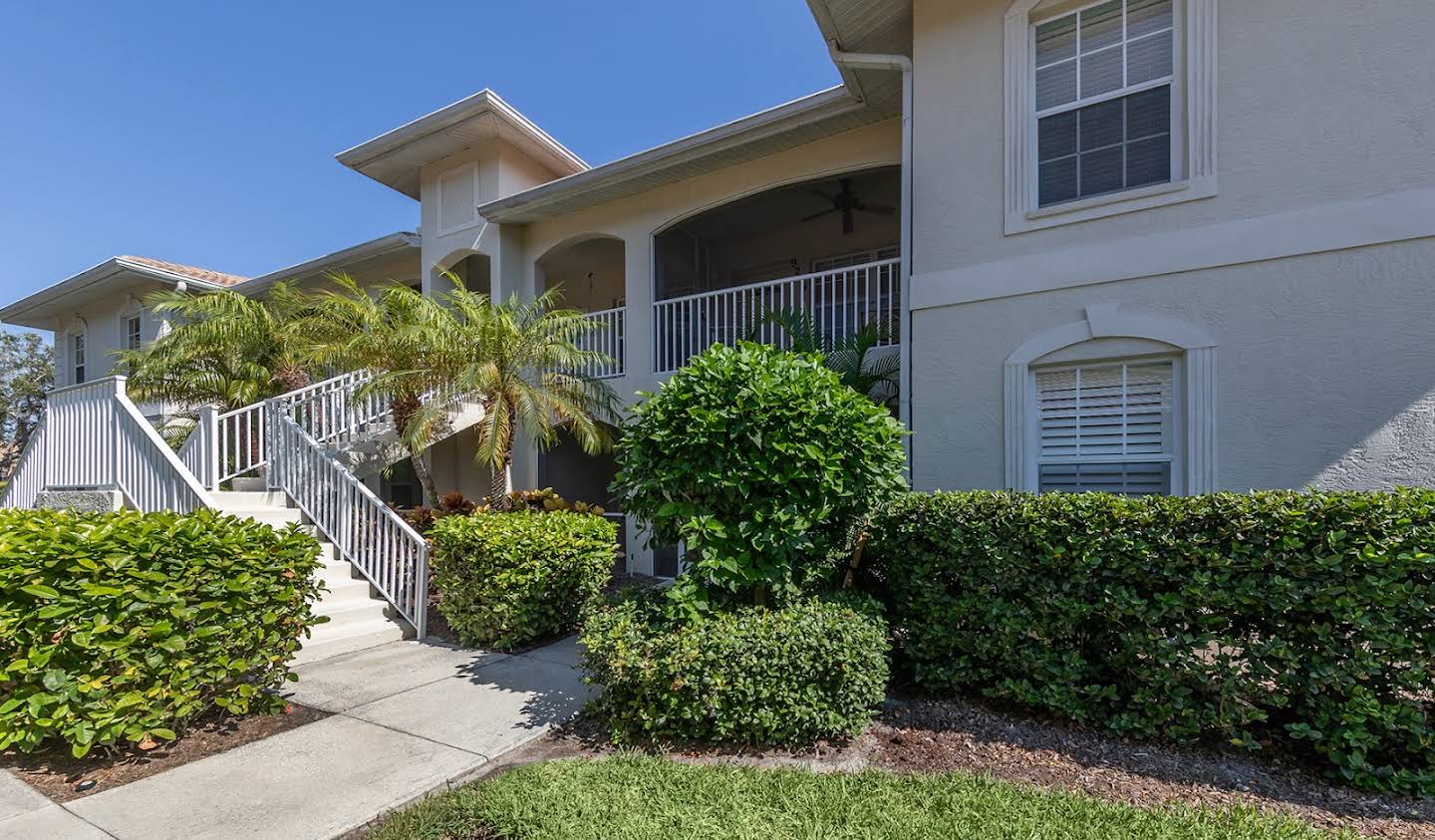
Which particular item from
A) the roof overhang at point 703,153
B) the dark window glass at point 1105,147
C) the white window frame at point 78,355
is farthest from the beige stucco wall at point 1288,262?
the white window frame at point 78,355

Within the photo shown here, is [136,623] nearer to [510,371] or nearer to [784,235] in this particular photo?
[510,371]

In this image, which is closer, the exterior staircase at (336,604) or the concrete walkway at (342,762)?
the concrete walkway at (342,762)

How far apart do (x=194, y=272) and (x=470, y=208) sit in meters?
9.23

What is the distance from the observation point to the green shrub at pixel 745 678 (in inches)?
154

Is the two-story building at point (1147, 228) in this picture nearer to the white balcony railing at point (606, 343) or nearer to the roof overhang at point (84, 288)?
the white balcony railing at point (606, 343)

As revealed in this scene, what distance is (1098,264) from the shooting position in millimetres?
5770

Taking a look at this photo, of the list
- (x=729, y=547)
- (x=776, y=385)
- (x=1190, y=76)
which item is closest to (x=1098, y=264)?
(x=1190, y=76)

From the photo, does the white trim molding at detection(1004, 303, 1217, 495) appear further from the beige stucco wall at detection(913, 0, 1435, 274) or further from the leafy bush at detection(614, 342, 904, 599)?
the leafy bush at detection(614, 342, 904, 599)

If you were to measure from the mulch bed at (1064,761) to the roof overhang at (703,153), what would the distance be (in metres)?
6.73

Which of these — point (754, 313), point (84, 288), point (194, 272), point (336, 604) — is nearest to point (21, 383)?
point (84, 288)

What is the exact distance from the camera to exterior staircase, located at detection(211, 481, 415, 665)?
6.13 m

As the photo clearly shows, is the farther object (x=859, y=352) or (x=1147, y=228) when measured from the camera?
(x=859, y=352)

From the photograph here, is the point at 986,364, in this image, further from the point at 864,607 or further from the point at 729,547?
the point at 729,547

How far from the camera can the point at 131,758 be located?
3.95 m
